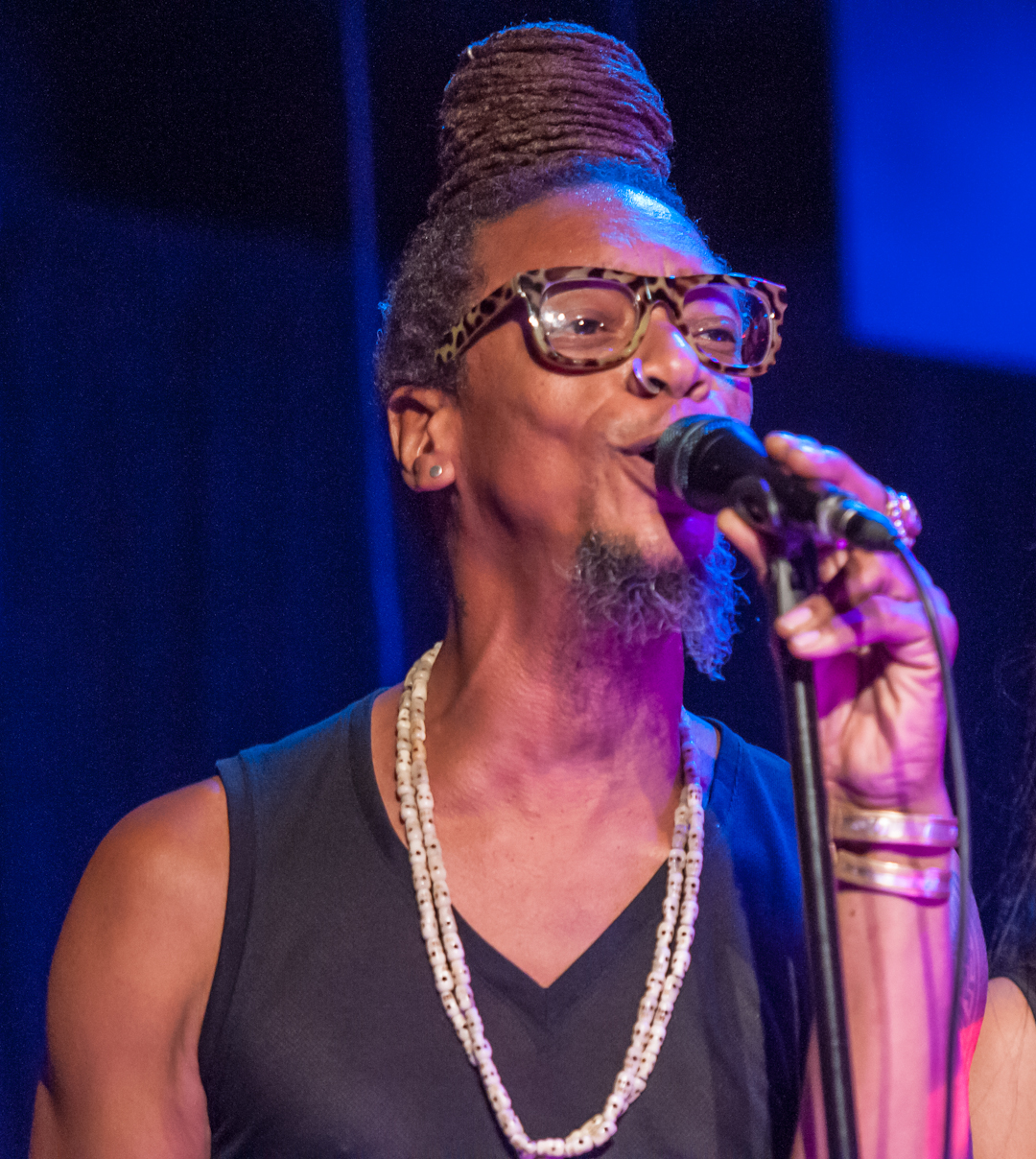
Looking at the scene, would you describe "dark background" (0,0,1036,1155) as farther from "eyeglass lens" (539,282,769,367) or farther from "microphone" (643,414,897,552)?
"microphone" (643,414,897,552)

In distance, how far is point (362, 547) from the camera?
2.96 metres

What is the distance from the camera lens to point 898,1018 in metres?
1.48

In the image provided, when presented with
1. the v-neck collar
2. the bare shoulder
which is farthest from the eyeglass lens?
the bare shoulder

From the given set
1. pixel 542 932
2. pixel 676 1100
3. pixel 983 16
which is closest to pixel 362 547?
pixel 542 932

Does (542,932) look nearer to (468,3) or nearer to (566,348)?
(566,348)

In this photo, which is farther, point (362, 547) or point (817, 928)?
point (362, 547)

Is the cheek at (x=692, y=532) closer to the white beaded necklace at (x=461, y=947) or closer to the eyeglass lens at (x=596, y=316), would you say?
the eyeglass lens at (x=596, y=316)

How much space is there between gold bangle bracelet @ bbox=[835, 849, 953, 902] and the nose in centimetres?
70

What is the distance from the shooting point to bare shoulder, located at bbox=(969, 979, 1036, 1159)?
168 centimetres

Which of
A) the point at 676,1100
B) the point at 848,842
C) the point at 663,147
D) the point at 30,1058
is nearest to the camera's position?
the point at 848,842

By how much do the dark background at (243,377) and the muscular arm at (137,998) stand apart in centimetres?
97

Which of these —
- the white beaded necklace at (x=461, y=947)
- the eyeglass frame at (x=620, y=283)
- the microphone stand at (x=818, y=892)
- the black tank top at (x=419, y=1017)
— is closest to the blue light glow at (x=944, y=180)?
the eyeglass frame at (x=620, y=283)

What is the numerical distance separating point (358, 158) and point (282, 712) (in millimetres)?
1418

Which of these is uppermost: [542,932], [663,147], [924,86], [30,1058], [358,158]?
[924,86]
